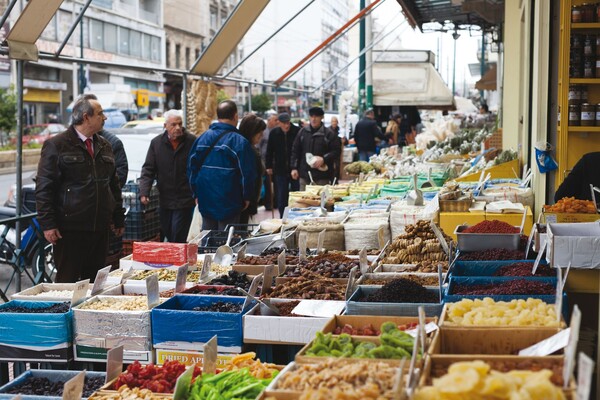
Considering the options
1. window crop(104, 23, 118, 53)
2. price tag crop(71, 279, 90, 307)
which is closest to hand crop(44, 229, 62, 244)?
price tag crop(71, 279, 90, 307)

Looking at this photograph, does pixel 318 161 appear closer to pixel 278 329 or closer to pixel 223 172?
A: pixel 223 172

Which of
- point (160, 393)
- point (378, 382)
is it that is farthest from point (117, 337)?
point (378, 382)

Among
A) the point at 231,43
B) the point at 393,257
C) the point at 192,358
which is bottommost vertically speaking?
the point at 192,358

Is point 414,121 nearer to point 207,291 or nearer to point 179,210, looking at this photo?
point 179,210

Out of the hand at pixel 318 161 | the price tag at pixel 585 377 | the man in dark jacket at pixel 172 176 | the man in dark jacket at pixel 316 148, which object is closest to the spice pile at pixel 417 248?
the man in dark jacket at pixel 172 176

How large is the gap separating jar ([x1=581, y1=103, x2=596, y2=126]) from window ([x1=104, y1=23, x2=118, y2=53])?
3696 cm

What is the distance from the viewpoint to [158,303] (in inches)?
196

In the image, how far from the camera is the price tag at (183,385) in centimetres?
342

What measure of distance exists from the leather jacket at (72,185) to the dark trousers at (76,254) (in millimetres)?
87

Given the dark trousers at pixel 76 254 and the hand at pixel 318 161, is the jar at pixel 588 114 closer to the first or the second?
the dark trousers at pixel 76 254

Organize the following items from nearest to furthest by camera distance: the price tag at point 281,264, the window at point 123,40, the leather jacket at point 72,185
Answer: the price tag at point 281,264 → the leather jacket at point 72,185 → the window at point 123,40

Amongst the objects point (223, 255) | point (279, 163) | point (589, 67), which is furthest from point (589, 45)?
point (279, 163)

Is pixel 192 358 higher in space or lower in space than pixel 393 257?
lower

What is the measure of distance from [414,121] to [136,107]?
15634 millimetres
